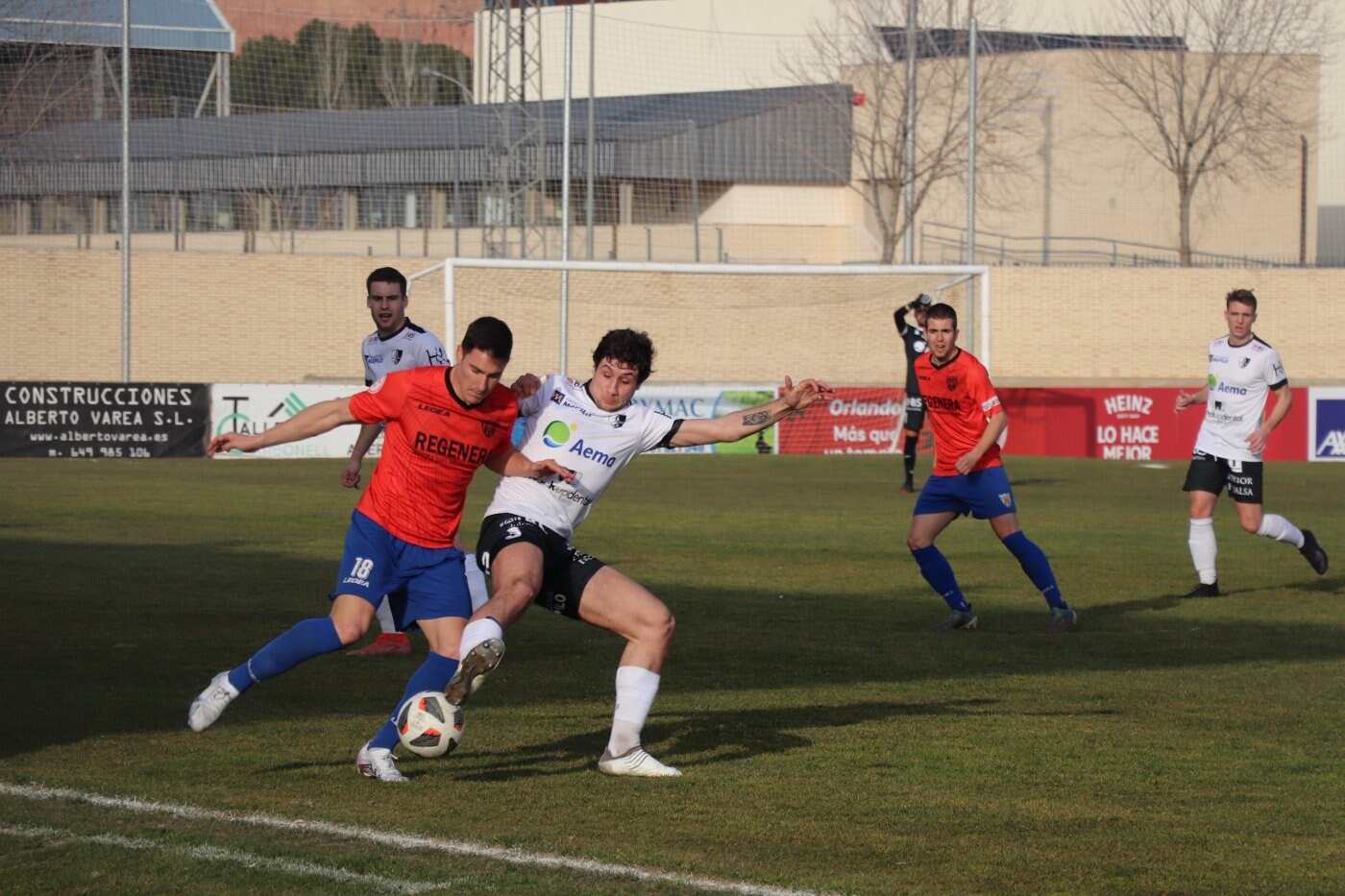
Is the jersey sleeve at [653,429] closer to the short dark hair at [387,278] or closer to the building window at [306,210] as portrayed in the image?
the short dark hair at [387,278]

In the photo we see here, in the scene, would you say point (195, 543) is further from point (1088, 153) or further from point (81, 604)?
point (1088, 153)

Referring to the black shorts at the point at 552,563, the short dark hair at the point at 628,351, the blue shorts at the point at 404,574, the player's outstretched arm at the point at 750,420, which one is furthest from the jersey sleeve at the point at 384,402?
the player's outstretched arm at the point at 750,420

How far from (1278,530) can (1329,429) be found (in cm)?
2014

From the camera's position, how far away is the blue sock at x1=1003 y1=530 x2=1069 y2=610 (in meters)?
11.9

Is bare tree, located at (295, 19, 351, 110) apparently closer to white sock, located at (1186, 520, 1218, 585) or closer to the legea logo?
white sock, located at (1186, 520, 1218, 585)

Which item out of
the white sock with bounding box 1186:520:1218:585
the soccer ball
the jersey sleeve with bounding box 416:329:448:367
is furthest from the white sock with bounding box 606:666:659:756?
the white sock with bounding box 1186:520:1218:585

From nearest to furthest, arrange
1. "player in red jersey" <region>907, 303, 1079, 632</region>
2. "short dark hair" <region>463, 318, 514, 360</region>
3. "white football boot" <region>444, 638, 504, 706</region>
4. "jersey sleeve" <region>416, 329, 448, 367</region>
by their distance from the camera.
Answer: "white football boot" <region>444, 638, 504, 706</region> < "short dark hair" <region>463, 318, 514, 360</region> < "jersey sleeve" <region>416, 329, 448, 367</region> < "player in red jersey" <region>907, 303, 1079, 632</region>

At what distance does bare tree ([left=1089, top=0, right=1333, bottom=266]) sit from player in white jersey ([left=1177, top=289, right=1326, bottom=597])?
32564 mm

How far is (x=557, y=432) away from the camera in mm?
7504

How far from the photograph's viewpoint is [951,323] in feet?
38.0

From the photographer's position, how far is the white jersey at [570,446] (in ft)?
24.4

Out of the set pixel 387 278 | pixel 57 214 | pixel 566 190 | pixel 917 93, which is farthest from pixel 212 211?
pixel 387 278

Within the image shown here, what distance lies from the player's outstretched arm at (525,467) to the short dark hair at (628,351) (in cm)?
51

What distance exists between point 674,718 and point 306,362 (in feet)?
116
